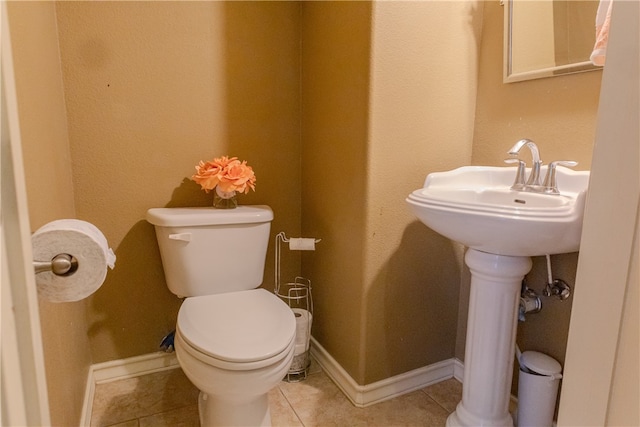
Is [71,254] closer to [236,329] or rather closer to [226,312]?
[236,329]

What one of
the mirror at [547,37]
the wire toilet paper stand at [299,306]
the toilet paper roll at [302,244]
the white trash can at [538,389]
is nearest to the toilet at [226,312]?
the toilet paper roll at [302,244]

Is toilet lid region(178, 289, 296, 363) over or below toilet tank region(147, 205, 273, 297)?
below

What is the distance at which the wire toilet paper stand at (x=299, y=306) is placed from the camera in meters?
1.72

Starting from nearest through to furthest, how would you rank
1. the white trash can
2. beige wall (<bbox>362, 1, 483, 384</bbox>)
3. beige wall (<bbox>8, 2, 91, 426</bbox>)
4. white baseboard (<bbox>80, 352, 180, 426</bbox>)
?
beige wall (<bbox>8, 2, 91, 426</bbox>)
the white trash can
beige wall (<bbox>362, 1, 483, 384</bbox>)
white baseboard (<bbox>80, 352, 180, 426</bbox>)

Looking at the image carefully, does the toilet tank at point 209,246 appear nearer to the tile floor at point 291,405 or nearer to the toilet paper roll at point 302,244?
the toilet paper roll at point 302,244

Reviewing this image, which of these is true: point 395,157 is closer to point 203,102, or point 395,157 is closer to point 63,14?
point 203,102

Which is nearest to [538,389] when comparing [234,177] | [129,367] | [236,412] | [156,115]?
[236,412]

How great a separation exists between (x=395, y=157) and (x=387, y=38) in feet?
1.34

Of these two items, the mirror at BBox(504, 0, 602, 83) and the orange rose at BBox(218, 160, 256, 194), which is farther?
the orange rose at BBox(218, 160, 256, 194)

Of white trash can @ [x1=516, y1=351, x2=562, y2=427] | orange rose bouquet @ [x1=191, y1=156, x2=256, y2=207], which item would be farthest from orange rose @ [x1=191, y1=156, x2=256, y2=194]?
white trash can @ [x1=516, y1=351, x2=562, y2=427]

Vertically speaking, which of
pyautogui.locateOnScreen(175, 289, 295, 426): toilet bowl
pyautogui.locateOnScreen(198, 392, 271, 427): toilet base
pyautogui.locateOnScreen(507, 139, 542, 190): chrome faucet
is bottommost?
pyautogui.locateOnScreen(198, 392, 271, 427): toilet base

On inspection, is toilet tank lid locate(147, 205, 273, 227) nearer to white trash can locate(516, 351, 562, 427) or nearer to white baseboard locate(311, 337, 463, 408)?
white baseboard locate(311, 337, 463, 408)

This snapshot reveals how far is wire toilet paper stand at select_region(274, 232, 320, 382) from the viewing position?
5.64ft

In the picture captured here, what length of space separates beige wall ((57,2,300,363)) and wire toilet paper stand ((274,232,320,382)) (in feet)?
0.85
